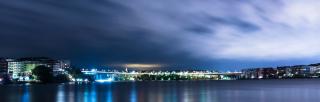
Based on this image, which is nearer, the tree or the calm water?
the calm water

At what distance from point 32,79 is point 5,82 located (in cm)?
1210

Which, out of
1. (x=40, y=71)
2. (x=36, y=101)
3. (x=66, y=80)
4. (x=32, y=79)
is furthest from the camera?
(x=66, y=80)

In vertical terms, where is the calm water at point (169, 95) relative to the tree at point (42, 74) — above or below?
below

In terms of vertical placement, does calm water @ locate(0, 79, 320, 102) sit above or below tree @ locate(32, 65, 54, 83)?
below

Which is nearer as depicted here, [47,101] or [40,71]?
[47,101]

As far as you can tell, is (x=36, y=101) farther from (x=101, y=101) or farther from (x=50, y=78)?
(x=50, y=78)

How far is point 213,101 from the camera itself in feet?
176

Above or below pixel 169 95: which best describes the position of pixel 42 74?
above

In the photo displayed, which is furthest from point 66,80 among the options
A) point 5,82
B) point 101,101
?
point 101,101

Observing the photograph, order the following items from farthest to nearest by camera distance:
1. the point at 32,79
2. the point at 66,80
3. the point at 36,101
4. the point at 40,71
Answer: the point at 66,80 < the point at 32,79 < the point at 40,71 < the point at 36,101

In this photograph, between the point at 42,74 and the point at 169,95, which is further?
the point at 42,74

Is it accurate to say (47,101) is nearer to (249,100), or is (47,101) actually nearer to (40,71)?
(249,100)

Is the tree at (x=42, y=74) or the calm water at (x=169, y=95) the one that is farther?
the tree at (x=42, y=74)

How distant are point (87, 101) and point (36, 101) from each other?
544cm
